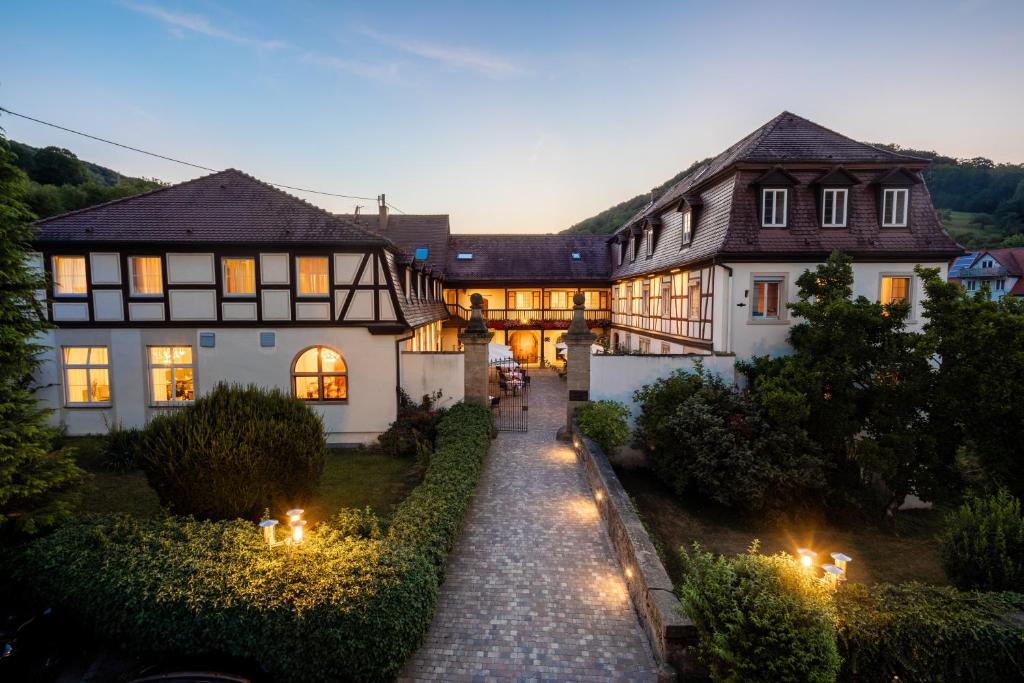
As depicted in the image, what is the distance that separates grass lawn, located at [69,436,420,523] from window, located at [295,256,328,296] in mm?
4883

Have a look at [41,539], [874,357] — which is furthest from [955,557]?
[41,539]

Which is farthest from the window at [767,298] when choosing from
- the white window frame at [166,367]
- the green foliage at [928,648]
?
the white window frame at [166,367]

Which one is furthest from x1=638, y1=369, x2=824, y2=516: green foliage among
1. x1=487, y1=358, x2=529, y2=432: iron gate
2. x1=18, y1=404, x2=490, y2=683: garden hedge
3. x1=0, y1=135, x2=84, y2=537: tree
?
x1=0, y1=135, x2=84, y2=537: tree

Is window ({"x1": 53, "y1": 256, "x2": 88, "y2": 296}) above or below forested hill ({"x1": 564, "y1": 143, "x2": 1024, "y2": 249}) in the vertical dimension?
below

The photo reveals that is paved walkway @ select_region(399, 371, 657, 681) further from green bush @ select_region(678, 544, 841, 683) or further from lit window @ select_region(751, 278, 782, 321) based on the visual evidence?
lit window @ select_region(751, 278, 782, 321)

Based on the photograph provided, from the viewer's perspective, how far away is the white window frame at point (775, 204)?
50.6ft

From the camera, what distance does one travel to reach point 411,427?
14.0 m

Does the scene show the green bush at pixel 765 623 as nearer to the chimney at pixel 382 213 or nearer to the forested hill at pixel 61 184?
the chimney at pixel 382 213

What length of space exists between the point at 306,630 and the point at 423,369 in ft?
33.7

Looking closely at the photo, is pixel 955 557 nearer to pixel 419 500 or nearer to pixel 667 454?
pixel 667 454

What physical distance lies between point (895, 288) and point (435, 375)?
606 inches

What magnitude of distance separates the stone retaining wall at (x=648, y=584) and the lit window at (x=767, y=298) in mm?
8587

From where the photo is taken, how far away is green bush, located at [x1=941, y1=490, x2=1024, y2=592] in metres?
6.59

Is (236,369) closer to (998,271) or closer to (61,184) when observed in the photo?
(61,184)
